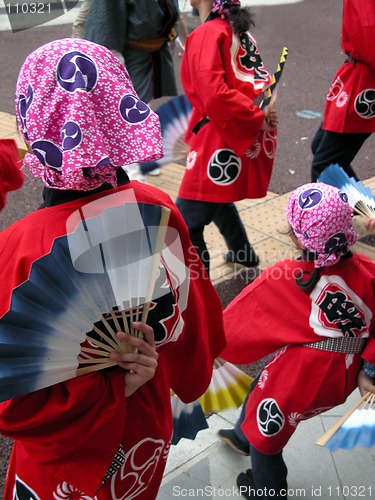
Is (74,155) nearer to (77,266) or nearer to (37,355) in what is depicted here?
(77,266)

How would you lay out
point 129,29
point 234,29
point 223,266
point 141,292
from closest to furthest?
point 141,292
point 234,29
point 223,266
point 129,29

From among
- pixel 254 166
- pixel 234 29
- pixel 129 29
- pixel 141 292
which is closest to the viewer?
pixel 141 292

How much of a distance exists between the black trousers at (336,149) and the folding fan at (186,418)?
2814 mm

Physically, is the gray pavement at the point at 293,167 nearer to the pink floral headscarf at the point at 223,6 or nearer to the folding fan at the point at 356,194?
the folding fan at the point at 356,194

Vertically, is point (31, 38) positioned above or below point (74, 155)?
below

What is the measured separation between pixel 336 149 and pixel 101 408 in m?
3.54

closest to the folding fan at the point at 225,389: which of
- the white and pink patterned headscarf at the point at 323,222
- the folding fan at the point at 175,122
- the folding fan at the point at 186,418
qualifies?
the folding fan at the point at 186,418

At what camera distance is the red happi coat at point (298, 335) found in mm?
2443

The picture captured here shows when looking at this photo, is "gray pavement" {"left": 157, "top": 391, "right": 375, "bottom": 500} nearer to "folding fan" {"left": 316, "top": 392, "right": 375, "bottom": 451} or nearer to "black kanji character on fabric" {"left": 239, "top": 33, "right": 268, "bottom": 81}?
"folding fan" {"left": 316, "top": 392, "right": 375, "bottom": 451}

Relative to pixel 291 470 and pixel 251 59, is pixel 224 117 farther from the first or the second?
pixel 291 470

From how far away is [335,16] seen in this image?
36.7ft

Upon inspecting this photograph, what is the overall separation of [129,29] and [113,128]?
11.5ft

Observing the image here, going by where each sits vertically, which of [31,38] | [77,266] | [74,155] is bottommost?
[31,38]

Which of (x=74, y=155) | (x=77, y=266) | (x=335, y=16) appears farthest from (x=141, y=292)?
(x=335, y=16)
